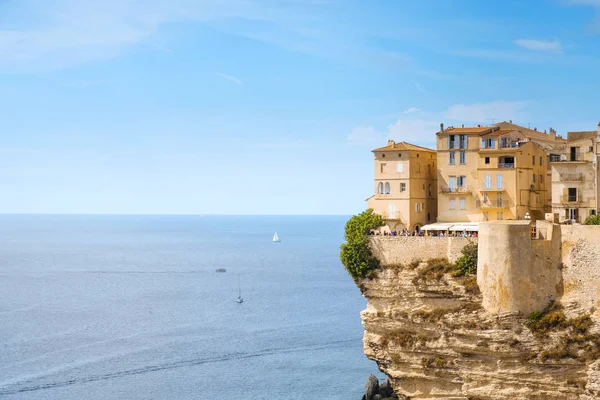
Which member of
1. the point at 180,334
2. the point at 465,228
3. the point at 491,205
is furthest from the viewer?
the point at 180,334

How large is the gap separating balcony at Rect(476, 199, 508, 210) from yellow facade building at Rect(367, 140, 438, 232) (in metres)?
3.62

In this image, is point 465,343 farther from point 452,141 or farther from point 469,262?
point 452,141

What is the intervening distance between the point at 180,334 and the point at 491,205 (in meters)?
34.9

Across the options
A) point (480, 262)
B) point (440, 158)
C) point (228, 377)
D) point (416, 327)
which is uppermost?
point (440, 158)

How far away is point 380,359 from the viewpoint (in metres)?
46.2

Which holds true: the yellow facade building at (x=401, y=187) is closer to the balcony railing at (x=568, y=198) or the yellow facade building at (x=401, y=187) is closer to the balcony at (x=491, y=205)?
the balcony at (x=491, y=205)

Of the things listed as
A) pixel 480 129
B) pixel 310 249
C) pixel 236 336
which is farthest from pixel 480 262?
pixel 310 249

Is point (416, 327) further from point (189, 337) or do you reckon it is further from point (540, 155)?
point (189, 337)

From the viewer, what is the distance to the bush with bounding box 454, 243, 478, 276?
4378 centimetres

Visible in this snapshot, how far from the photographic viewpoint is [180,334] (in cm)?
7475

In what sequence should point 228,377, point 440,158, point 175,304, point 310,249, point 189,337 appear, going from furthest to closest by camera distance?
1. point 310,249
2. point 175,304
3. point 189,337
4. point 228,377
5. point 440,158

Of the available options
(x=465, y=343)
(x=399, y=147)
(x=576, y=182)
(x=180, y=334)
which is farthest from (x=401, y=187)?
(x=180, y=334)

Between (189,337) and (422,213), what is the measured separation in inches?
1166

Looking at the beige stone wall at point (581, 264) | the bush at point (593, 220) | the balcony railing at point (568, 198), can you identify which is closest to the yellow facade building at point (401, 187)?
the balcony railing at point (568, 198)
